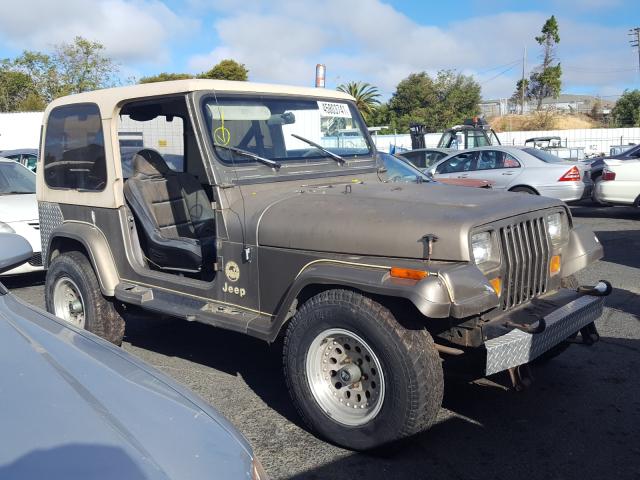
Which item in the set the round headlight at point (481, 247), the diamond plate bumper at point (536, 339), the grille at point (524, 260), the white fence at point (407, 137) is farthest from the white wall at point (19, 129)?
the diamond plate bumper at point (536, 339)

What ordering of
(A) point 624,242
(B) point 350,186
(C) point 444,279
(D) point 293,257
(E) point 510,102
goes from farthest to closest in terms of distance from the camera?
1. (E) point 510,102
2. (A) point 624,242
3. (B) point 350,186
4. (D) point 293,257
5. (C) point 444,279

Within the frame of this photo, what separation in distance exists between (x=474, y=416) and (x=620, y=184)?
991cm

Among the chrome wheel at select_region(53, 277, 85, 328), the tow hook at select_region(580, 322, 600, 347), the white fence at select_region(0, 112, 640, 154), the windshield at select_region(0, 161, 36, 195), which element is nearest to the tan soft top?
the chrome wheel at select_region(53, 277, 85, 328)

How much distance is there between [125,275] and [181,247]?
0.53 meters

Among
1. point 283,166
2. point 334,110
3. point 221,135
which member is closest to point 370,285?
point 283,166

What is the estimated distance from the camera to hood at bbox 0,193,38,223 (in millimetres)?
7930

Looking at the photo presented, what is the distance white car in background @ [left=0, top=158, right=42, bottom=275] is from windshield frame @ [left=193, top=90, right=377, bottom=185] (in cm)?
401

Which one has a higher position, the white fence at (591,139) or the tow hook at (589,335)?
the white fence at (591,139)

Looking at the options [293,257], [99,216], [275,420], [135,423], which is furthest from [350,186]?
[135,423]

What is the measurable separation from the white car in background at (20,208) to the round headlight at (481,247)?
18.7ft

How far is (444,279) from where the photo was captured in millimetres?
3104

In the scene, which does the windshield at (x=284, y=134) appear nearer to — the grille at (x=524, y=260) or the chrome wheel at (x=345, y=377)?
the chrome wheel at (x=345, y=377)

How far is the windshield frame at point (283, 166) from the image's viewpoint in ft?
13.6

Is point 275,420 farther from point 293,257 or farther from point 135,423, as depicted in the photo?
point 135,423
